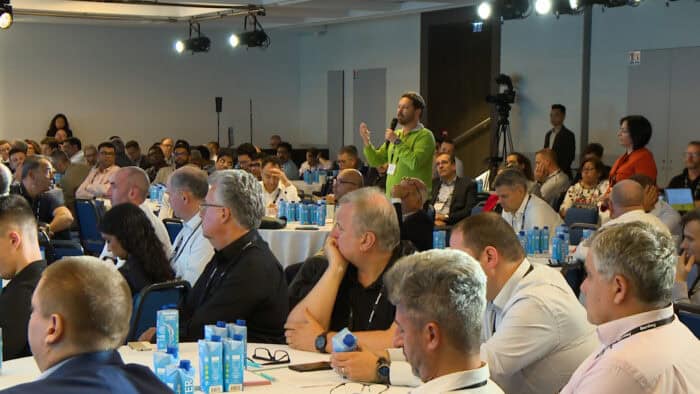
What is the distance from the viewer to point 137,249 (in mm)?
4727

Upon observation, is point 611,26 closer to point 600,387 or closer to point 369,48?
point 369,48

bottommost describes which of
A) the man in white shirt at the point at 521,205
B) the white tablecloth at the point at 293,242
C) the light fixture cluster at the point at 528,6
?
the white tablecloth at the point at 293,242

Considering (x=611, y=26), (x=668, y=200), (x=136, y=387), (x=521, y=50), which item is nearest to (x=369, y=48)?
(x=521, y=50)

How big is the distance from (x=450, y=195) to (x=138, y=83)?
1109cm

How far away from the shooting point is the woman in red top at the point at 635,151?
352 inches

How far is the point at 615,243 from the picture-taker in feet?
8.71

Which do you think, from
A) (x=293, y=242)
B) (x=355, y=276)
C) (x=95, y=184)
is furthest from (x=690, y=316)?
(x=95, y=184)

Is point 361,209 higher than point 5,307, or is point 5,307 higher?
point 361,209

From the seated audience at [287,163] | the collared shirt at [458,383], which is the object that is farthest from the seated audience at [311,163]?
the collared shirt at [458,383]

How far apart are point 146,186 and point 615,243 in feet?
14.5

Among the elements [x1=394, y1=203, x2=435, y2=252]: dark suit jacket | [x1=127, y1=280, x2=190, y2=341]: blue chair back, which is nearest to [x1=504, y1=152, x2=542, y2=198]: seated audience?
[x1=394, y1=203, x2=435, y2=252]: dark suit jacket

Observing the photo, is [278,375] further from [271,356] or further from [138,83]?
[138,83]

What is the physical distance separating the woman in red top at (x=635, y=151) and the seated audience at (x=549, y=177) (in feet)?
5.85

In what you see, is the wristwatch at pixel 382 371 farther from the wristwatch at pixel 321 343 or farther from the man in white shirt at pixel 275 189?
the man in white shirt at pixel 275 189
